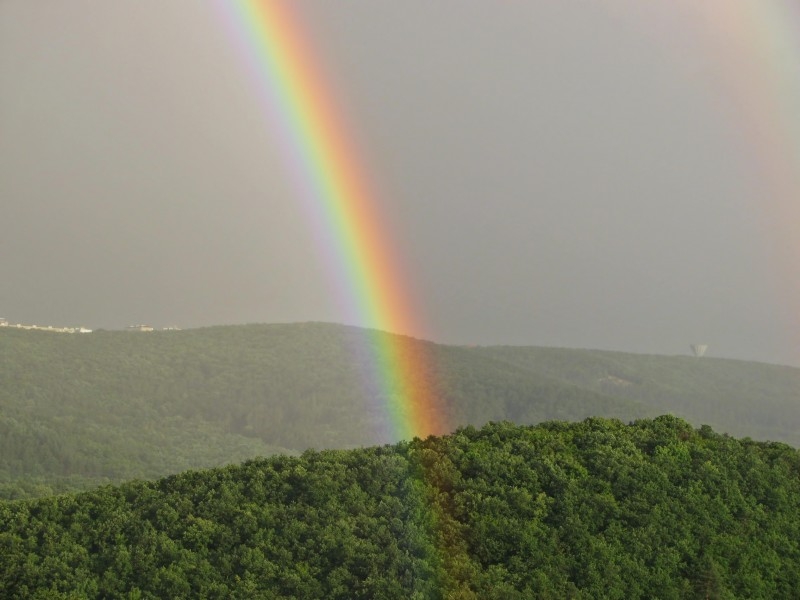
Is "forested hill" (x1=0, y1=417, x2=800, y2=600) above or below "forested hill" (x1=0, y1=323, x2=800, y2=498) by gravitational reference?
below

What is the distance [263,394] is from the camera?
Result: 434 ft

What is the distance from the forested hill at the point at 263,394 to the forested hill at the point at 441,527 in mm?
67098

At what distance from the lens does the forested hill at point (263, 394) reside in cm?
9706

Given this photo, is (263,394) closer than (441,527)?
No

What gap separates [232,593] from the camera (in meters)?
15.3

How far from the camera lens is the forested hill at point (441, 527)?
1559 centimetres

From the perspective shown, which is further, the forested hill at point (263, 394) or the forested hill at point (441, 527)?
the forested hill at point (263, 394)

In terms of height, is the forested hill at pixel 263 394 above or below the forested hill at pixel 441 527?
above

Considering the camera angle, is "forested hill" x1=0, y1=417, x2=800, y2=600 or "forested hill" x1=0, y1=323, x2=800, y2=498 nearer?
"forested hill" x1=0, y1=417, x2=800, y2=600

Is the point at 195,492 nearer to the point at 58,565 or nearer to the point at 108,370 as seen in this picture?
the point at 58,565

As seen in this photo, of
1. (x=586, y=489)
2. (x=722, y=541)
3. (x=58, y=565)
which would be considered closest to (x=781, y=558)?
(x=722, y=541)

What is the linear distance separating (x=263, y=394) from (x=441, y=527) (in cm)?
11777

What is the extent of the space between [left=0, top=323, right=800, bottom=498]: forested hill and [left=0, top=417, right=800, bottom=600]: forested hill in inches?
2642

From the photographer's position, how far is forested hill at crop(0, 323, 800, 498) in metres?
97.1
